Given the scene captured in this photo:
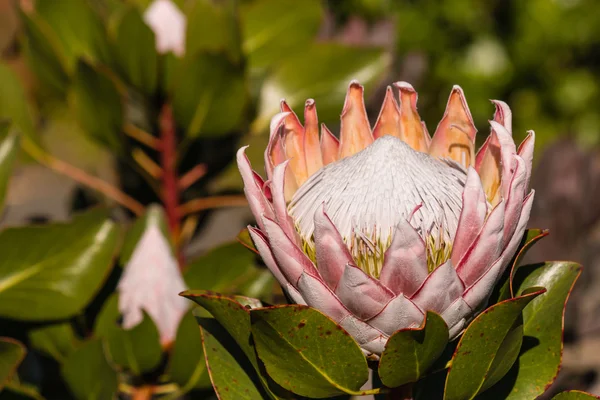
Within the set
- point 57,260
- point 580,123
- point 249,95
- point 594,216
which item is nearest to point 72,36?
point 249,95

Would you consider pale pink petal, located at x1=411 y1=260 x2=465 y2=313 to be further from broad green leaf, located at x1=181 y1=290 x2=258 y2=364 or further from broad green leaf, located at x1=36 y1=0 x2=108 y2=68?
broad green leaf, located at x1=36 y1=0 x2=108 y2=68

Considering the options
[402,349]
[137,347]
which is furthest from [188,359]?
[402,349]

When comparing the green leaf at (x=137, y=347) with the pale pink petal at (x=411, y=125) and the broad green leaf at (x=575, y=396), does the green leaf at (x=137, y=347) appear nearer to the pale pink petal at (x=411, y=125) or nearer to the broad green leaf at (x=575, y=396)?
the pale pink petal at (x=411, y=125)

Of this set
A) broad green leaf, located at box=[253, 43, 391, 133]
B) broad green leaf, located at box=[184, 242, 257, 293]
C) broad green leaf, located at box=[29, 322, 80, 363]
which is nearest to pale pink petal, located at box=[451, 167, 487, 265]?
broad green leaf, located at box=[184, 242, 257, 293]

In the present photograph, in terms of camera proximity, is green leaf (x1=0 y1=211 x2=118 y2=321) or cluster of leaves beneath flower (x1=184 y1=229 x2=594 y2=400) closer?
cluster of leaves beneath flower (x1=184 y1=229 x2=594 y2=400)

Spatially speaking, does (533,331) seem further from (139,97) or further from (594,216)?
(594,216)

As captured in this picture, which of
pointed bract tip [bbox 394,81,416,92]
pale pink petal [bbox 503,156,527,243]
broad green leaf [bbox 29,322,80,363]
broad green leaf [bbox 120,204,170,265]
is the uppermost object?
pointed bract tip [bbox 394,81,416,92]
